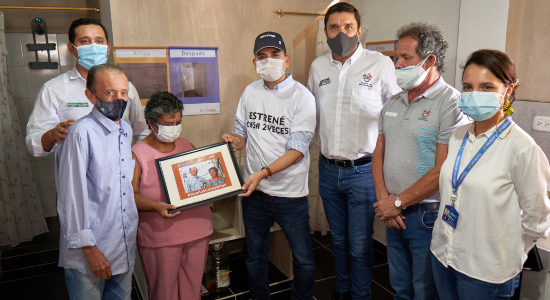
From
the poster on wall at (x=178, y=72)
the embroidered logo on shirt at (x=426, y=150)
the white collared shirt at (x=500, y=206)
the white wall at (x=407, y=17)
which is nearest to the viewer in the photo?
the white collared shirt at (x=500, y=206)

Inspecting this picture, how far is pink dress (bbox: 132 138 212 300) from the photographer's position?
1943 millimetres

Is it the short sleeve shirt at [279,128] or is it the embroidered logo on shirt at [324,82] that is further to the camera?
the embroidered logo on shirt at [324,82]

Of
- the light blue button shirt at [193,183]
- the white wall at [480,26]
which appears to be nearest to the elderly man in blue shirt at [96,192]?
the light blue button shirt at [193,183]

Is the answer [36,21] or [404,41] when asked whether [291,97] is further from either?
[36,21]

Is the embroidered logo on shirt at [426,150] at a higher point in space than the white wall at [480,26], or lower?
lower

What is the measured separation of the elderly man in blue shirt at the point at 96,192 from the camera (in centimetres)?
153

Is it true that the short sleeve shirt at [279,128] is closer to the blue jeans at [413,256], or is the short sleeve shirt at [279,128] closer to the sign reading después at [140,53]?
the blue jeans at [413,256]

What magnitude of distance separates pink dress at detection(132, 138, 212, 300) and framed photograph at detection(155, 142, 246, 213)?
70 mm

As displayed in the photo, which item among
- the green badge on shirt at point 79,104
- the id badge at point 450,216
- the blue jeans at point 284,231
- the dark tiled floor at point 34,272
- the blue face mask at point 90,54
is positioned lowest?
the dark tiled floor at point 34,272

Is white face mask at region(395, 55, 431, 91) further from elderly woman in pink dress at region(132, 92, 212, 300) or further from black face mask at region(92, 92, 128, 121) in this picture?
black face mask at region(92, 92, 128, 121)

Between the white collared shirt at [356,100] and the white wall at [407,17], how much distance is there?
82 cm

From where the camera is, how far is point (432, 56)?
5.70ft

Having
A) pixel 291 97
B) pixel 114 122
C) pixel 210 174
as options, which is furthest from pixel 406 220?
pixel 114 122

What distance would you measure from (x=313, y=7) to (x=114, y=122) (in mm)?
2291
